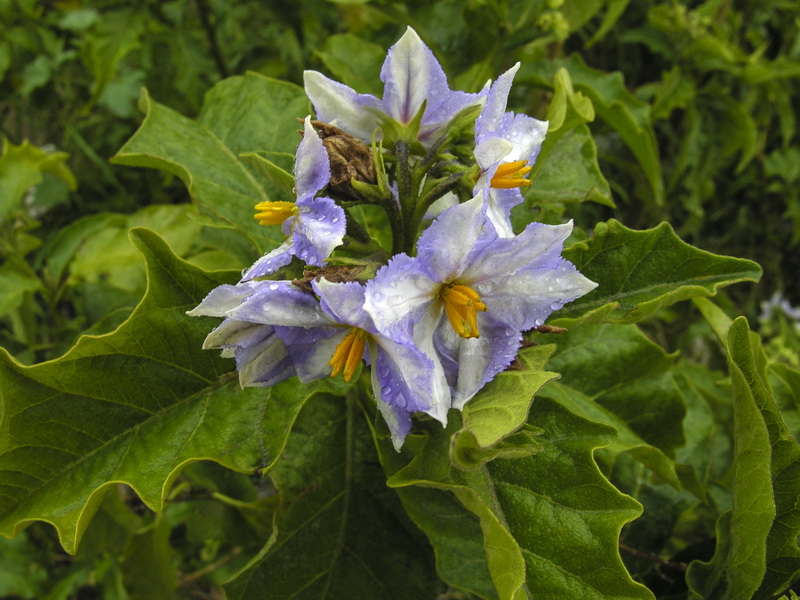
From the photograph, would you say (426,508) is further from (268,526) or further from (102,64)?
(102,64)

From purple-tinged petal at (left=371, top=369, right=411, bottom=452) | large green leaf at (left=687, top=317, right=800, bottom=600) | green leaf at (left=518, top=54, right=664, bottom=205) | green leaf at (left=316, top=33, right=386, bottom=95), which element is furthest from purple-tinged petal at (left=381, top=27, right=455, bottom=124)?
A: green leaf at (left=316, top=33, right=386, bottom=95)

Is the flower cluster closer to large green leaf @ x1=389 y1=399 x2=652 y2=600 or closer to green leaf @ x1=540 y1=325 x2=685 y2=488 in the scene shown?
large green leaf @ x1=389 y1=399 x2=652 y2=600

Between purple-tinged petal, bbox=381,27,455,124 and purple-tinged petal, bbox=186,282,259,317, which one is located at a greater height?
purple-tinged petal, bbox=381,27,455,124

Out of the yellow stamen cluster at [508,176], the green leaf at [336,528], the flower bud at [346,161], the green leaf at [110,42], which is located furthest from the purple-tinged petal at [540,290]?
the green leaf at [110,42]

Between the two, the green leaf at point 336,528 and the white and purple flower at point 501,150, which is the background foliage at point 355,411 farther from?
the white and purple flower at point 501,150

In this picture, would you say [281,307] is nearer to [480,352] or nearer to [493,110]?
[480,352]

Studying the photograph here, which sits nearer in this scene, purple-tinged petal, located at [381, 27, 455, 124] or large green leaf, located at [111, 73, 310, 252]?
purple-tinged petal, located at [381, 27, 455, 124]
